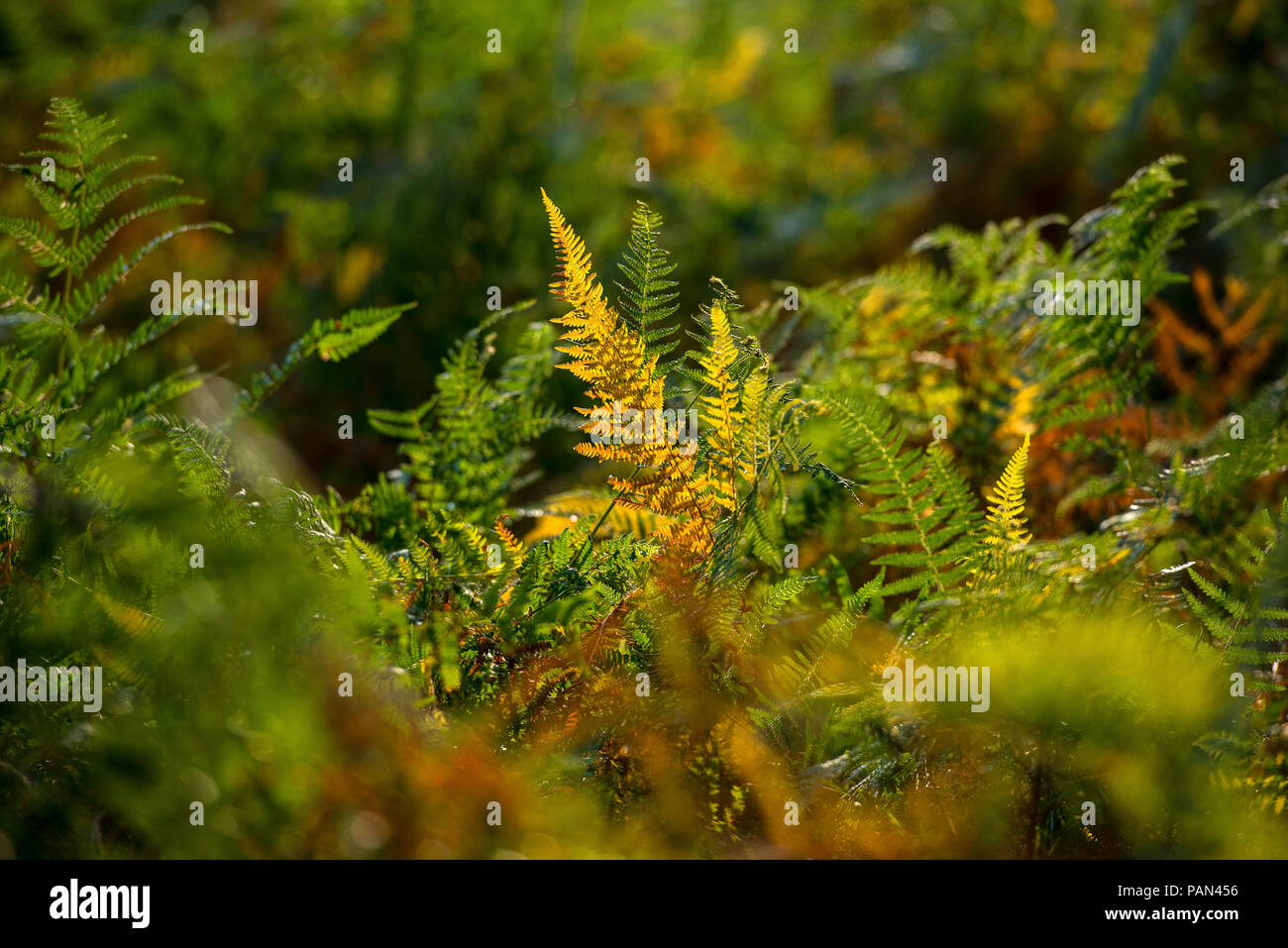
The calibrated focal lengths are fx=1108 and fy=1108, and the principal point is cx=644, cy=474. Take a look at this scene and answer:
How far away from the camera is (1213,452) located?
181 cm

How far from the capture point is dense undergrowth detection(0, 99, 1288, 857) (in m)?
1.11

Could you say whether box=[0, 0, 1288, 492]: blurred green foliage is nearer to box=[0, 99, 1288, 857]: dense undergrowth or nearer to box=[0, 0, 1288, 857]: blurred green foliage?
box=[0, 0, 1288, 857]: blurred green foliage

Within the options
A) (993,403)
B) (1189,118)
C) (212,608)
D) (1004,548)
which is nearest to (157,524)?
(212,608)

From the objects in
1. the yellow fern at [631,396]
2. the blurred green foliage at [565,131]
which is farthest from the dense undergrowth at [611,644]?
the blurred green foliage at [565,131]

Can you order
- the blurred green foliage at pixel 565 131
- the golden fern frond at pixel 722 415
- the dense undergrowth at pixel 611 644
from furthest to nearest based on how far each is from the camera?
the blurred green foliage at pixel 565 131
the golden fern frond at pixel 722 415
the dense undergrowth at pixel 611 644

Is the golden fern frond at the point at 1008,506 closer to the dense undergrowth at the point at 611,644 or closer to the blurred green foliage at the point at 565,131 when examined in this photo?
the dense undergrowth at the point at 611,644

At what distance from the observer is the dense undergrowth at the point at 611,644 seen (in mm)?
1112

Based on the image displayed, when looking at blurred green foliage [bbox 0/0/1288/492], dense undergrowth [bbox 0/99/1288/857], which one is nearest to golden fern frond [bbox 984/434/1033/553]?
dense undergrowth [bbox 0/99/1288/857]

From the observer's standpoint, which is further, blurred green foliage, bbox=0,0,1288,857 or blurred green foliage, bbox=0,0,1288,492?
blurred green foliage, bbox=0,0,1288,492

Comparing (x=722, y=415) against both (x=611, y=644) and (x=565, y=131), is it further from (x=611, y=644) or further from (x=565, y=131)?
(x=565, y=131)

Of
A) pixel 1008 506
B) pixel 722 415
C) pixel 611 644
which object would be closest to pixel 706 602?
pixel 611 644
